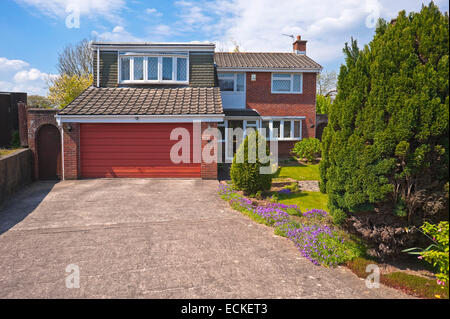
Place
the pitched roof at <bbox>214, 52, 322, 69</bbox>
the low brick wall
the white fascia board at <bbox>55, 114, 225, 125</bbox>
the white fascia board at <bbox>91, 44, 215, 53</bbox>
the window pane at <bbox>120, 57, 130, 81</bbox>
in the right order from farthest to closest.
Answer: the pitched roof at <bbox>214, 52, 322, 69</bbox>
the window pane at <bbox>120, 57, 130, 81</bbox>
the white fascia board at <bbox>91, 44, 215, 53</bbox>
the white fascia board at <bbox>55, 114, 225, 125</bbox>
the low brick wall

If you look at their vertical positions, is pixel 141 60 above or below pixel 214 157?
above

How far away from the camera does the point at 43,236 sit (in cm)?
741

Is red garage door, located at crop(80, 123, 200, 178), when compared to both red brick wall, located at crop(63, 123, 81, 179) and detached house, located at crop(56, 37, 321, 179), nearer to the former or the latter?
detached house, located at crop(56, 37, 321, 179)

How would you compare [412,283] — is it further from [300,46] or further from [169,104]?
[300,46]

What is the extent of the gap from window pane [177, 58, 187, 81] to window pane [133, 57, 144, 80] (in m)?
1.83

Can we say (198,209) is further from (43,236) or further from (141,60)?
(141,60)

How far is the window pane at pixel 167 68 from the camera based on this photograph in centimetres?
1592

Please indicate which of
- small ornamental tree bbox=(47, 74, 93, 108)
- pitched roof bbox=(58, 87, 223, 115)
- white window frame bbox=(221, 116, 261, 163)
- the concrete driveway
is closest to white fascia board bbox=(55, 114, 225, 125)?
pitched roof bbox=(58, 87, 223, 115)

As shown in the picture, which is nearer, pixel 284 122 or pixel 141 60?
pixel 141 60

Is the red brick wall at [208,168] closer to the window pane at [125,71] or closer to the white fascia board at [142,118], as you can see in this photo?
the white fascia board at [142,118]

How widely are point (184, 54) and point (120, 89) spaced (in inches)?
144

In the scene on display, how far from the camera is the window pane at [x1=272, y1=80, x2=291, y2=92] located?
65.3 ft

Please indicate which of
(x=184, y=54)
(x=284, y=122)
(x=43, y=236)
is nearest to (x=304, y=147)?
(x=284, y=122)

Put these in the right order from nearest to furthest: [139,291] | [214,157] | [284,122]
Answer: [139,291] → [214,157] → [284,122]
